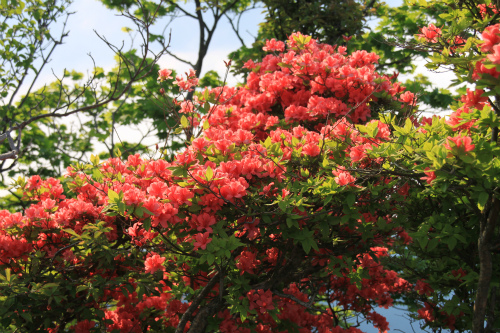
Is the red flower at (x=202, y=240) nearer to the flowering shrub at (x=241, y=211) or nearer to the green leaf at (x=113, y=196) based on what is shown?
the flowering shrub at (x=241, y=211)

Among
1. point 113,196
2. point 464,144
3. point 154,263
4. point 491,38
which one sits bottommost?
point 154,263

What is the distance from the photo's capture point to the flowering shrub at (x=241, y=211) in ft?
8.63

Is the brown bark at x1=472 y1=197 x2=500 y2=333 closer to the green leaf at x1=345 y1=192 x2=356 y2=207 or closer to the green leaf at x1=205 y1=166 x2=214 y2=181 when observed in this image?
the green leaf at x1=345 y1=192 x2=356 y2=207

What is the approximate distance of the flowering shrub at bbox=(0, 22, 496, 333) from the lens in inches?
104

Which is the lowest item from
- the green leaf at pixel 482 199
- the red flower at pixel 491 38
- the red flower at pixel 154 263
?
the red flower at pixel 154 263

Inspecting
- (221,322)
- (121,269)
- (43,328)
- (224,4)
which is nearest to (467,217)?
(221,322)

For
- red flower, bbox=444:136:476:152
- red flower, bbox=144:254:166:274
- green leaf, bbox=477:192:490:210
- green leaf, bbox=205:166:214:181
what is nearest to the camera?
red flower, bbox=444:136:476:152

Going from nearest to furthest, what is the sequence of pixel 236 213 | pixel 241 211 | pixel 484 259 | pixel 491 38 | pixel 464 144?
pixel 491 38
pixel 464 144
pixel 484 259
pixel 241 211
pixel 236 213

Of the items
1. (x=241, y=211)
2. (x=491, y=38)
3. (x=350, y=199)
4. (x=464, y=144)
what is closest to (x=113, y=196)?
(x=241, y=211)

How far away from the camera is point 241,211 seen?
276cm

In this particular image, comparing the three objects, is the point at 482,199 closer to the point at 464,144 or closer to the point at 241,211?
the point at 464,144

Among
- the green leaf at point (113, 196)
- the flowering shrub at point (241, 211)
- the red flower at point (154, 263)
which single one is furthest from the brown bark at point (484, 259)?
the green leaf at point (113, 196)

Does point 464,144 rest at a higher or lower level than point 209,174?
higher

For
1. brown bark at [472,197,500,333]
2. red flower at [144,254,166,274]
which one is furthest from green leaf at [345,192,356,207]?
red flower at [144,254,166,274]
